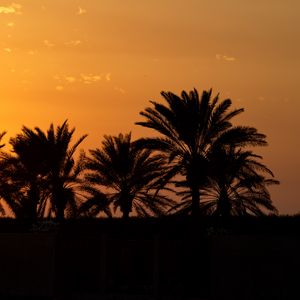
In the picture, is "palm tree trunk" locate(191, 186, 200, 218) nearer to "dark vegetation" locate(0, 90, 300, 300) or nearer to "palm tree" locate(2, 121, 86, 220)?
"dark vegetation" locate(0, 90, 300, 300)

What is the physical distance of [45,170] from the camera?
142 feet

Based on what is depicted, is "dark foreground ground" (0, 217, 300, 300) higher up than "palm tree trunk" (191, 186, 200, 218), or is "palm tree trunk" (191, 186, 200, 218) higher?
"palm tree trunk" (191, 186, 200, 218)

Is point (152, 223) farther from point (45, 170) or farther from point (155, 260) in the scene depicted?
point (45, 170)

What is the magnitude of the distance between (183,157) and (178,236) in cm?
880

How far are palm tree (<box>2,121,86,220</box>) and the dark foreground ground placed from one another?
13.4 m

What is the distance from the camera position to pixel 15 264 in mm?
27938

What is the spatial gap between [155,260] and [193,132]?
1123 cm

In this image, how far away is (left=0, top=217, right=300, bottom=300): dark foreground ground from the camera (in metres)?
23.7

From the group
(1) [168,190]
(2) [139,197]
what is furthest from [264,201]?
(2) [139,197]

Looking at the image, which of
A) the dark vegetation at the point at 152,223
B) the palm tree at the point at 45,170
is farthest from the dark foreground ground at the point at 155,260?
the palm tree at the point at 45,170

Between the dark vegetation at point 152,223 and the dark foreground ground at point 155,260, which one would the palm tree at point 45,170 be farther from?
the dark foreground ground at point 155,260

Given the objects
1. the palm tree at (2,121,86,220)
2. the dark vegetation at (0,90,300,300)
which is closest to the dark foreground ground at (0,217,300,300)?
the dark vegetation at (0,90,300,300)

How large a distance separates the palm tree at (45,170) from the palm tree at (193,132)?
8766 millimetres

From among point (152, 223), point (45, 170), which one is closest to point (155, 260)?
point (152, 223)
